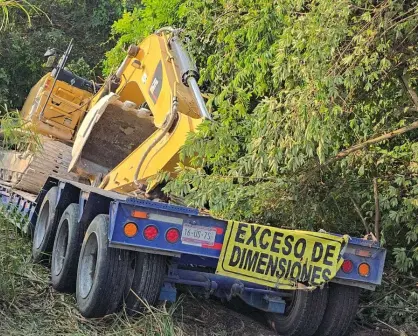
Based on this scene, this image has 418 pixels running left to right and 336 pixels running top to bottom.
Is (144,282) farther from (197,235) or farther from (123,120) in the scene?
(123,120)

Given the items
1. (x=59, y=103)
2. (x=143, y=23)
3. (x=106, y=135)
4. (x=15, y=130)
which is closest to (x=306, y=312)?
(x=15, y=130)

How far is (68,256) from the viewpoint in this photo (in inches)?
237

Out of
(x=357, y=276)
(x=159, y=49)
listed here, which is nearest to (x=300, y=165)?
(x=357, y=276)

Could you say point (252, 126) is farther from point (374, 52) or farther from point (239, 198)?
point (374, 52)

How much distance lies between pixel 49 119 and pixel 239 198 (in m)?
4.59

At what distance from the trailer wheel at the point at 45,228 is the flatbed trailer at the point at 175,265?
1.56 ft

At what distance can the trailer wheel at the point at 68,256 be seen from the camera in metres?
6.00

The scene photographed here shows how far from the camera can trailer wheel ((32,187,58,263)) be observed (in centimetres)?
688

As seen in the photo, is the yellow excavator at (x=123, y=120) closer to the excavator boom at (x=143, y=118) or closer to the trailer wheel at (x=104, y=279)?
the excavator boom at (x=143, y=118)

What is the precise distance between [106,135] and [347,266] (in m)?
3.79

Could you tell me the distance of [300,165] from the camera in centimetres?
593

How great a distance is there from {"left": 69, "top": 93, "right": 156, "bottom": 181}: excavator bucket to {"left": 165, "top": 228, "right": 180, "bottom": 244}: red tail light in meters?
3.04

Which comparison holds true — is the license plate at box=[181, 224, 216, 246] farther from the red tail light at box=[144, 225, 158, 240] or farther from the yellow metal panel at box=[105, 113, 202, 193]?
the yellow metal panel at box=[105, 113, 202, 193]

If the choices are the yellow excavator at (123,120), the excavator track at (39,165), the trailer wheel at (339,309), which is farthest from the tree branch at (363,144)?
the excavator track at (39,165)
